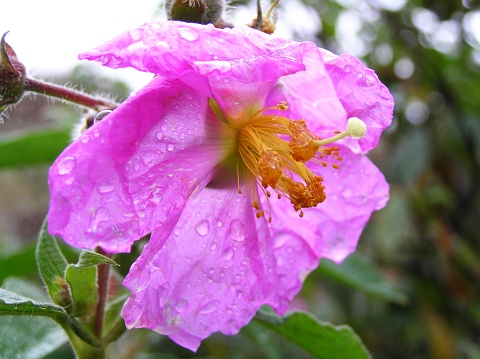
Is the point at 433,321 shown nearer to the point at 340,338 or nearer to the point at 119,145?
the point at 340,338

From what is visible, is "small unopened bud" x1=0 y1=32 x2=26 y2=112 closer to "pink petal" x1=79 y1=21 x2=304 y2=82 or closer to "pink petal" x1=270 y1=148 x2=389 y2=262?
"pink petal" x1=79 y1=21 x2=304 y2=82

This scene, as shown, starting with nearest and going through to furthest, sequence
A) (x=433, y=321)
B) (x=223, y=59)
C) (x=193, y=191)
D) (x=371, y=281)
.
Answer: (x=223, y=59), (x=193, y=191), (x=371, y=281), (x=433, y=321)

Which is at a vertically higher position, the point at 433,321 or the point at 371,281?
the point at 371,281

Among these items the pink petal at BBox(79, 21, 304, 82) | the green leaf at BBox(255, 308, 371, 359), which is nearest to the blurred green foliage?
the green leaf at BBox(255, 308, 371, 359)

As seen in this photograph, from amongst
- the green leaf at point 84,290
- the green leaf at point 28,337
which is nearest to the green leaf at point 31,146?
the green leaf at point 28,337

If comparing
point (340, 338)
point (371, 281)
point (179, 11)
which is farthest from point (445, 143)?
point (179, 11)

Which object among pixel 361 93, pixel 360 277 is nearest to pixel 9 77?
pixel 361 93

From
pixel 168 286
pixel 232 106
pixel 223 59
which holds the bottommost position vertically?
pixel 168 286
